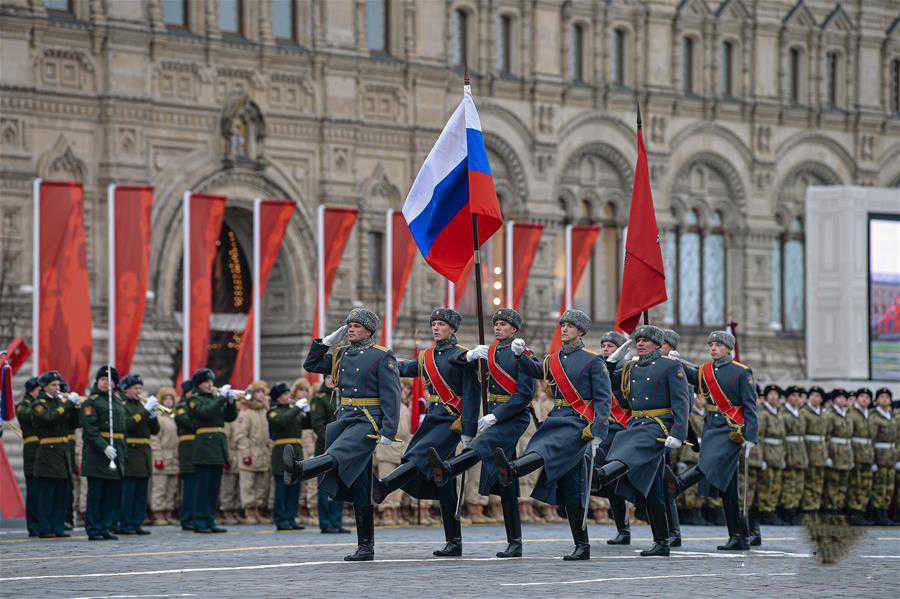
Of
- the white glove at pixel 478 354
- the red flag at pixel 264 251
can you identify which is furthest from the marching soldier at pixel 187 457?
the red flag at pixel 264 251

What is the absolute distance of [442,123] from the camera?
Result: 1453 inches

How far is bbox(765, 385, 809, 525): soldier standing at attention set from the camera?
73.3 feet

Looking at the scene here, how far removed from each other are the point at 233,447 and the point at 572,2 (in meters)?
20.3

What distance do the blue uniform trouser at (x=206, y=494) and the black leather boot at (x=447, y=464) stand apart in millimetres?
5251

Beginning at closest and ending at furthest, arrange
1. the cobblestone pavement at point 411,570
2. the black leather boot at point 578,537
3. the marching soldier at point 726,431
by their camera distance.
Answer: the cobblestone pavement at point 411,570 → the black leather boot at point 578,537 → the marching soldier at point 726,431

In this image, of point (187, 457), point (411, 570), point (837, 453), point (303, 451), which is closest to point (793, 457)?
point (837, 453)

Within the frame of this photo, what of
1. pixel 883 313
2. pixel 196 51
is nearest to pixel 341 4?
pixel 196 51

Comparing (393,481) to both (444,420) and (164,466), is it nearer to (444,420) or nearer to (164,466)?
(444,420)

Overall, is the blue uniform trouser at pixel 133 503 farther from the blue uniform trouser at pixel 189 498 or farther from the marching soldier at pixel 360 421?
the marching soldier at pixel 360 421

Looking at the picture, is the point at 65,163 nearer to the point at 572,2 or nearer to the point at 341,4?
the point at 341,4

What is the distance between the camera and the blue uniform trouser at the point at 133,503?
758 inches

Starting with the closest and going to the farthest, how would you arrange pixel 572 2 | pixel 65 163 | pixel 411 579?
pixel 411 579 → pixel 65 163 → pixel 572 2

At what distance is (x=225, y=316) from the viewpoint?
3512cm

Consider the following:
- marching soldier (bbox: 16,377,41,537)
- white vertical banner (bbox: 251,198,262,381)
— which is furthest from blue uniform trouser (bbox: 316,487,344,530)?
→ white vertical banner (bbox: 251,198,262,381)
